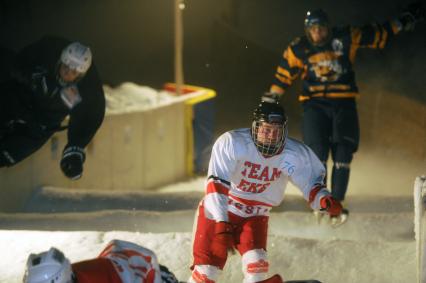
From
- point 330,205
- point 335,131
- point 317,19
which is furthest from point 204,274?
point 317,19

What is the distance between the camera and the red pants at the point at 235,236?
174 inches

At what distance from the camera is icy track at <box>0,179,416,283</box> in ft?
17.6

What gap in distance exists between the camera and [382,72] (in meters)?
15.4

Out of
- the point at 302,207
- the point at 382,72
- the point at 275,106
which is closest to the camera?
the point at 275,106

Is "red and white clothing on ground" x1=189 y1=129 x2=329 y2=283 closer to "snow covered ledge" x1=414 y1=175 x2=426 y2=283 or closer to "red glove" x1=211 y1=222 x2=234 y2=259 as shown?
"red glove" x1=211 y1=222 x2=234 y2=259

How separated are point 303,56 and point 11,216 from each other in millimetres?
3418

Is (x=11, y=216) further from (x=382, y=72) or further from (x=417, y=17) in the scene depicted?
(x=382, y=72)

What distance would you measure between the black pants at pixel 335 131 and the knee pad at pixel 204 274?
250 centimetres

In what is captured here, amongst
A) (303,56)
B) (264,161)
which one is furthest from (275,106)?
(303,56)

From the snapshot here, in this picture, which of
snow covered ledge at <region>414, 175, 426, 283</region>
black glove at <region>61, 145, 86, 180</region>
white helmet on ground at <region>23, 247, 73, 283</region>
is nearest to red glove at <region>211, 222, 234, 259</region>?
snow covered ledge at <region>414, 175, 426, 283</region>

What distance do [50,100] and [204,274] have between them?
2.55 m

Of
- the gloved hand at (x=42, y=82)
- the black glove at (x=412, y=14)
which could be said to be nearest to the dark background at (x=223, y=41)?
the black glove at (x=412, y=14)

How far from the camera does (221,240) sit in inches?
173

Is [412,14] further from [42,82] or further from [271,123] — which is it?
[42,82]
